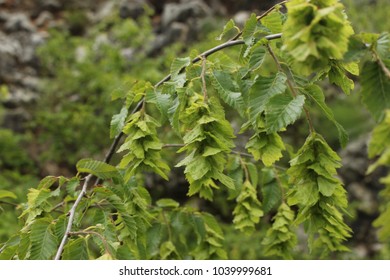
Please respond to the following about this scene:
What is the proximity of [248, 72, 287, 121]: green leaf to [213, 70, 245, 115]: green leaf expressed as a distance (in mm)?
116

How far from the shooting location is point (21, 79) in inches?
248

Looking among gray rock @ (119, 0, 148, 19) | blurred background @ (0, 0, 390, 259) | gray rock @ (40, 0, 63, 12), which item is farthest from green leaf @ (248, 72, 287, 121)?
gray rock @ (40, 0, 63, 12)

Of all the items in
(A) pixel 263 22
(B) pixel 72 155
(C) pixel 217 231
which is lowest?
(B) pixel 72 155

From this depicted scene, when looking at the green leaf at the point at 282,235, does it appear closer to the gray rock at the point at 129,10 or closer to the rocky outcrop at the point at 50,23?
the rocky outcrop at the point at 50,23

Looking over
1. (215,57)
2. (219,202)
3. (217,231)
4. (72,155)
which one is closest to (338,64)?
(215,57)

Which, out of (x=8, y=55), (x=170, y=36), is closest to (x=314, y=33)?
(x=170, y=36)

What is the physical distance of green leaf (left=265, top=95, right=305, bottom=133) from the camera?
2.68 feet

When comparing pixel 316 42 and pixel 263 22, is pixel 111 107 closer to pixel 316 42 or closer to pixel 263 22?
pixel 263 22

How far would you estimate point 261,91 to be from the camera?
871 mm

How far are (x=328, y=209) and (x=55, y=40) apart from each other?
6.04 m

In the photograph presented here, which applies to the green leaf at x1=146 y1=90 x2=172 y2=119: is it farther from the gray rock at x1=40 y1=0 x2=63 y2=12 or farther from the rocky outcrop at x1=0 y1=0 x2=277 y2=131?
the gray rock at x1=40 y1=0 x2=63 y2=12

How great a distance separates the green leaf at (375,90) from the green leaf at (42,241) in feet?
2.19

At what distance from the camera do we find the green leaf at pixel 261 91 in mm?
863

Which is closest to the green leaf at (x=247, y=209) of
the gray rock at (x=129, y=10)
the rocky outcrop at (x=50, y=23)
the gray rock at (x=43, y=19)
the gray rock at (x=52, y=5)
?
the rocky outcrop at (x=50, y=23)
